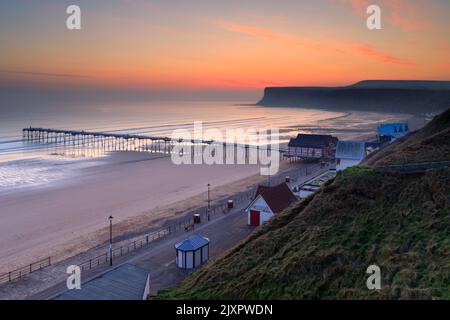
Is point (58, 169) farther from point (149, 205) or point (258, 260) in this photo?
point (258, 260)

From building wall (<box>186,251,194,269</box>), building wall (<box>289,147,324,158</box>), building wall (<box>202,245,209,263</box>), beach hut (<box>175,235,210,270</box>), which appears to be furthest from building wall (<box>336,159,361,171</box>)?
building wall (<box>186,251,194,269</box>)

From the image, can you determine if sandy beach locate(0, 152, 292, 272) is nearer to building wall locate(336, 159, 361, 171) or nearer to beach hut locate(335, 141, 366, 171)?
building wall locate(336, 159, 361, 171)

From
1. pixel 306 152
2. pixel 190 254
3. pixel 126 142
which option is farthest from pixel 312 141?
pixel 126 142

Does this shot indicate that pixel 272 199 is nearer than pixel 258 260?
No

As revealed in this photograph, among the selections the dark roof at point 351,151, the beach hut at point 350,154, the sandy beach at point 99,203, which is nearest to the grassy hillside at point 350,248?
the sandy beach at point 99,203

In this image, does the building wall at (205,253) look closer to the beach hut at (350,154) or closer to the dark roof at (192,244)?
the dark roof at (192,244)

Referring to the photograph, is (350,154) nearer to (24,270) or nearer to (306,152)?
(306,152)

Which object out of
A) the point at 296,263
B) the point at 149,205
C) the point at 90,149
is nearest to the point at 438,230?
the point at 296,263
